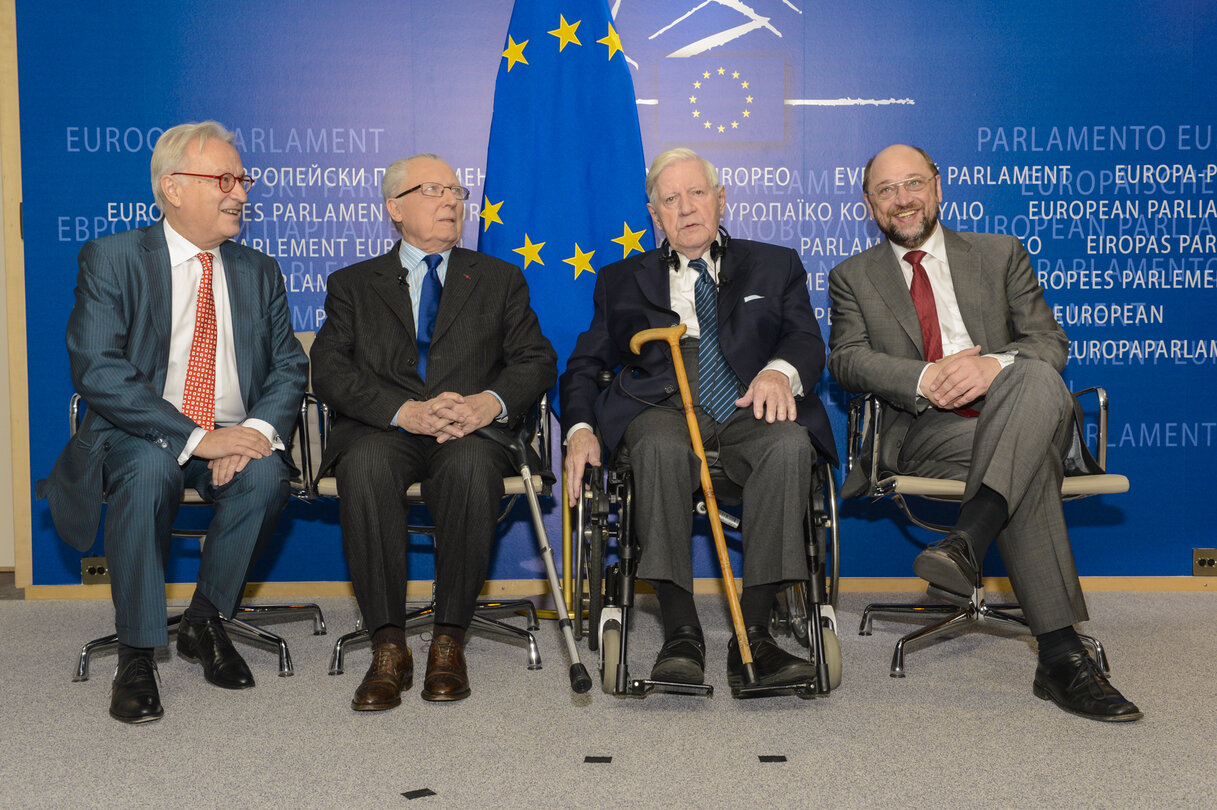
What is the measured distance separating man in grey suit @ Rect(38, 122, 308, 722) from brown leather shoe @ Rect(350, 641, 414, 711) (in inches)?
16.3

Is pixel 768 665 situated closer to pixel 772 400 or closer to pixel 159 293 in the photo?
pixel 772 400

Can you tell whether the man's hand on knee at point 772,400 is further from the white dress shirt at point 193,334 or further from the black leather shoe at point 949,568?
the white dress shirt at point 193,334

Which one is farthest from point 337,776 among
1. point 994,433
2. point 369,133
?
point 369,133

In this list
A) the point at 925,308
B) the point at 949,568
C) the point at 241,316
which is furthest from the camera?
Result: the point at 925,308

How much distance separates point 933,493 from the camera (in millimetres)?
2748

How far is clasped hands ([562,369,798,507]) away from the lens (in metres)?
2.64

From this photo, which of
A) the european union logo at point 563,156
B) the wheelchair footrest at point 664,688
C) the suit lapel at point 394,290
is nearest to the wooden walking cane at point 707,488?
the wheelchair footrest at point 664,688

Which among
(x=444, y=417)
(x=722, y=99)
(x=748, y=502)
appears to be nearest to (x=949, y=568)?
(x=748, y=502)

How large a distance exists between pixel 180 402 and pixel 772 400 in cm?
163

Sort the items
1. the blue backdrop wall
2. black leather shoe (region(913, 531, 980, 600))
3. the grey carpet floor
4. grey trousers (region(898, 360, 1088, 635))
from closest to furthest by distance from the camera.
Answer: the grey carpet floor, black leather shoe (region(913, 531, 980, 600)), grey trousers (region(898, 360, 1088, 635)), the blue backdrop wall

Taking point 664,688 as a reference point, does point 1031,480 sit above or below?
above

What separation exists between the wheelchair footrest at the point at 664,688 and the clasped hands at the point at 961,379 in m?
1.02

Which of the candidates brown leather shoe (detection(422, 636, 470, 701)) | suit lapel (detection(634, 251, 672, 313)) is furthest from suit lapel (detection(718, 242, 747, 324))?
brown leather shoe (detection(422, 636, 470, 701))

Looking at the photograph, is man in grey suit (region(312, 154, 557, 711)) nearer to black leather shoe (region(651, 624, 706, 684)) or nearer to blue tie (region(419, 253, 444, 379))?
blue tie (region(419, 253, 444, 379))
